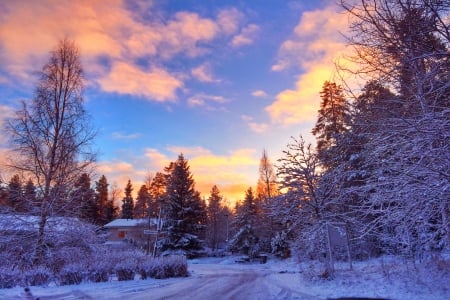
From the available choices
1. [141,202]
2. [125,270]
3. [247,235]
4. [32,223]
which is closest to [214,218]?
[141,202]

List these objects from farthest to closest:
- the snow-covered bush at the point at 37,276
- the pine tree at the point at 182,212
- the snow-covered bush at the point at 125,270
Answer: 1. the pine tree at the point at 182,212
2. the snow-covered bush at the point at 125,270
3. the snow-covered bush at the point at 37,276

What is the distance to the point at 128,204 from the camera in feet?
240

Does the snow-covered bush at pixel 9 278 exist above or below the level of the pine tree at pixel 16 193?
below

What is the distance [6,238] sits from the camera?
14352 mm

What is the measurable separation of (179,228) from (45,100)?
2623 centimetres

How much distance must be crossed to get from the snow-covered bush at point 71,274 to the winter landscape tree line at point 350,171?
1351 millimetres

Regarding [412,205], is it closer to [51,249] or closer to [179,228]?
[51,249]

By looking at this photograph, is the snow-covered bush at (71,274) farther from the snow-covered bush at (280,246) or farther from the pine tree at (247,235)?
the pine tree at (247,235)

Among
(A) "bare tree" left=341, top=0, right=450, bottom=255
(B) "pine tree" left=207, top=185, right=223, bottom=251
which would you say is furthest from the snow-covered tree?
(A) "bare tree" left=341, top=0, right=450, bottom=255

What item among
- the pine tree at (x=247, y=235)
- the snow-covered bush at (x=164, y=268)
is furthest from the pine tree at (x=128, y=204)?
the snow-covered bush at (x=164, y=268)

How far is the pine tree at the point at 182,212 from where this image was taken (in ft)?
130

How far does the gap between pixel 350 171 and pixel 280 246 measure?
3045 cm

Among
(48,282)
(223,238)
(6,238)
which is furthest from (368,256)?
(223,238)

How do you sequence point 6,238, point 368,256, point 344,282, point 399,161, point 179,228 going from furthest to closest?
point 179,228, point 368,256, point 6,238, point 344,282, point 399,161
